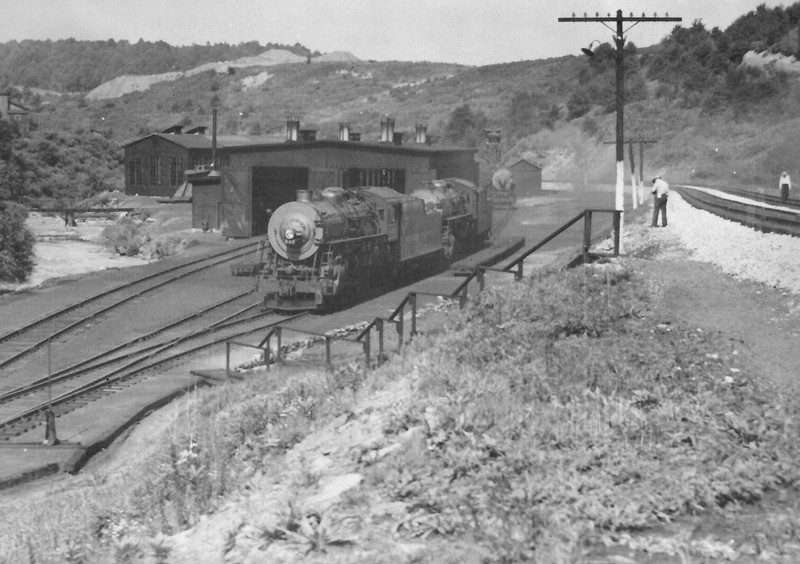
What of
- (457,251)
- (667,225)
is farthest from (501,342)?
(457,251)

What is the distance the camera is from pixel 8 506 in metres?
13.0

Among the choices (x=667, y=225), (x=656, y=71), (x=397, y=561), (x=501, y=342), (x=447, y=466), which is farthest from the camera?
(x=656, y=71)

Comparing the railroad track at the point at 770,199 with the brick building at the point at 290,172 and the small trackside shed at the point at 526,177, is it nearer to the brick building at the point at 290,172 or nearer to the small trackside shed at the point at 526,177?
the brick building at the point at 290,172

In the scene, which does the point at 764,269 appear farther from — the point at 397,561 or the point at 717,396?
the point at 397,561

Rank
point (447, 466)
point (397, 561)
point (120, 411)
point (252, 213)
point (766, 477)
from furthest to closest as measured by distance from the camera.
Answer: point (252, 213)
point (120, 411)
point (447, 466)
point (766, 477)
point (397, 561)

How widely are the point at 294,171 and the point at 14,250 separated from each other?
15.1m

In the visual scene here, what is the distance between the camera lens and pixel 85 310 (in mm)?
30031

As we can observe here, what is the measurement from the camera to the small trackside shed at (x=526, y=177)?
224 ft

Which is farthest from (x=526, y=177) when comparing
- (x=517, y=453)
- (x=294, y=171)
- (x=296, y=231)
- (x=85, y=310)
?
(x=517, y=453)

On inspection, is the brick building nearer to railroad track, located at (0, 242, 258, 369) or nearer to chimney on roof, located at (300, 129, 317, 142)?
chimney on roof, located at (300, 129, 317, 142)

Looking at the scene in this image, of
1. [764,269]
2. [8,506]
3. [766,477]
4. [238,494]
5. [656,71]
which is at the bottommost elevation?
[8,506]

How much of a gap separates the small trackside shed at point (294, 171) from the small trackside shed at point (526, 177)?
1944 cm

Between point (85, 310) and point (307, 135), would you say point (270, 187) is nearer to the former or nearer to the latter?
point (307, 135)

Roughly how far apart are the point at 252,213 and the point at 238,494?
3702 cm
